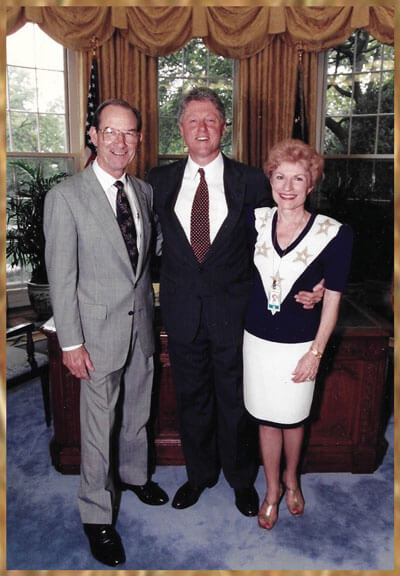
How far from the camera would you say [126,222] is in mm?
2182

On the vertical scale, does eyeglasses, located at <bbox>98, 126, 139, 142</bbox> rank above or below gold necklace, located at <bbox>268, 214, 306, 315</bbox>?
above

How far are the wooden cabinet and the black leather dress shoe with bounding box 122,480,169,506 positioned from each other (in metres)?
0.27

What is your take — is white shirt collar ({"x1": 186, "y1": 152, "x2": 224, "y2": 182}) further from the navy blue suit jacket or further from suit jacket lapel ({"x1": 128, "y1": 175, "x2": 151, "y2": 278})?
suit jacket lapel ({"x1": 128, "y1": 175, "x2": 151, "y2": 278})

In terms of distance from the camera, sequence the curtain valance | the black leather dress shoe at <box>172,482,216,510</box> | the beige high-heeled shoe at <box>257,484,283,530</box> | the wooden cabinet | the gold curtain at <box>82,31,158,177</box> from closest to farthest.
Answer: the beige high-heeled shoe at <box>257,484,283,530</box>
the black leather dress shoe at <box>172,482,216,510</box>
the wooden cabinet
the curtain valance
the gold curtain at <box>82,31,158,177</box>

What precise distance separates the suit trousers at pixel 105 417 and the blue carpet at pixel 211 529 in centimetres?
17

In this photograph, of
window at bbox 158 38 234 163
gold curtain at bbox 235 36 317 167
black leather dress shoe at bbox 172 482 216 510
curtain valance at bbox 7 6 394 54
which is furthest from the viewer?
window at bbox 158 38 234 163

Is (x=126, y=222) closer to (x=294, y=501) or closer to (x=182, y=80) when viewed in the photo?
(x=294, y=501)

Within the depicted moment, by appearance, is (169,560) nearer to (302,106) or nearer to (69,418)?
(69,418)

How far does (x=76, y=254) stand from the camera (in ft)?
6.84

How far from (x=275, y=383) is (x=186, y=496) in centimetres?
79

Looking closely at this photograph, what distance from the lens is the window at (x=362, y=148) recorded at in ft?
18.7

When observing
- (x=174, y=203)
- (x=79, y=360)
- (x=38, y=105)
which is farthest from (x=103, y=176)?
(x=38, y=105)

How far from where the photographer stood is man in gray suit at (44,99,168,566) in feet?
6.83

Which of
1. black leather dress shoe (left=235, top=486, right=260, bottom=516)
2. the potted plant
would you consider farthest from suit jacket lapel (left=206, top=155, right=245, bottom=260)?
the potted plant
